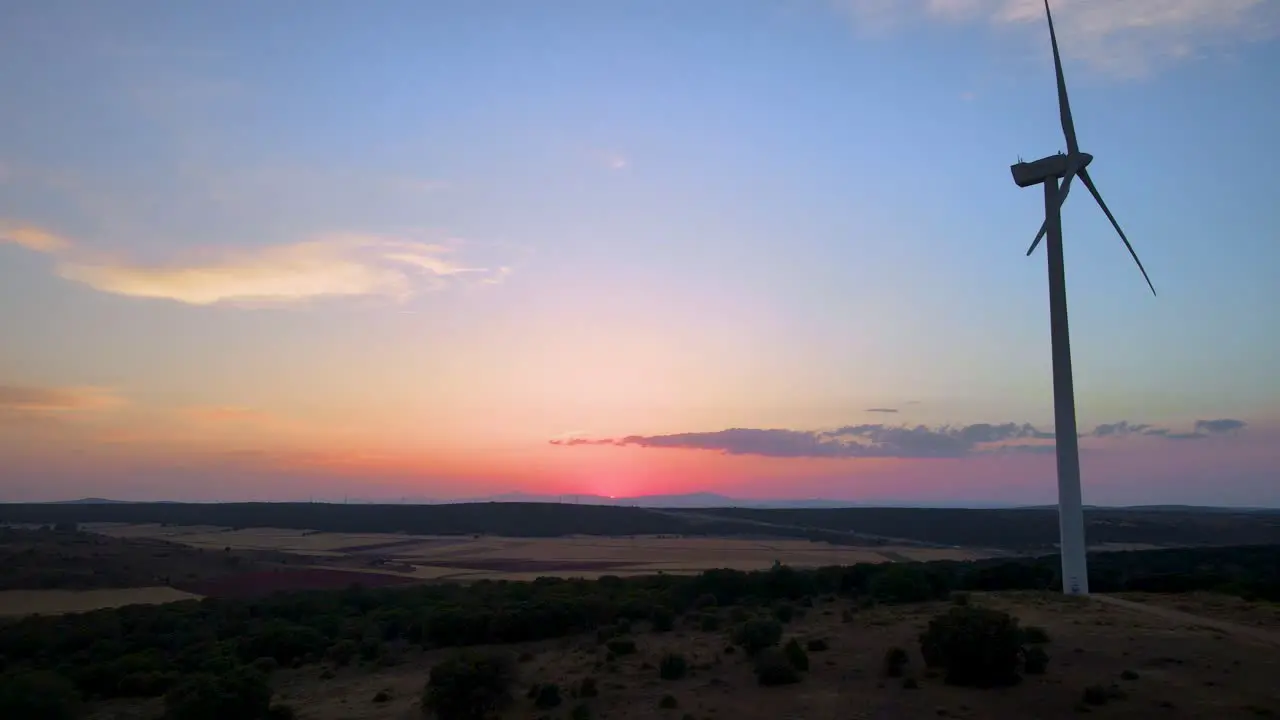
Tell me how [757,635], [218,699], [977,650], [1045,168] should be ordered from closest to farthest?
[218,699] < [977,650] < [757,635] < [1045,168]

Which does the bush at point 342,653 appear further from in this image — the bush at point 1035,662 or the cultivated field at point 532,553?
the cultivated field at point 532,553

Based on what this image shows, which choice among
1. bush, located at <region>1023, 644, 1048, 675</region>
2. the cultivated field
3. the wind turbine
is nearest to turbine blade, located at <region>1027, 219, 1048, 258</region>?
the wind turbine

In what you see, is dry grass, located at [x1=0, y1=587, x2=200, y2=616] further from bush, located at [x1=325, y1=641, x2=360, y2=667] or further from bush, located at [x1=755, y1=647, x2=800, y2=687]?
bush, located at [x1=755, y1=647, x2=800, y2=687]

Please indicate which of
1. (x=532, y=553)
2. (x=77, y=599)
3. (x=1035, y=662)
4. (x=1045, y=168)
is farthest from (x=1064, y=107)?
(x=532, y=553)

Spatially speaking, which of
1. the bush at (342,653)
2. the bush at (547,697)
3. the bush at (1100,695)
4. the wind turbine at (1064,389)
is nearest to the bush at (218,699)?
the bush at (547,697)

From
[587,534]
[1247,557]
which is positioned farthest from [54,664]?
[587,534]

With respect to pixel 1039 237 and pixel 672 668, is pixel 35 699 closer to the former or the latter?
pixel 672 668
